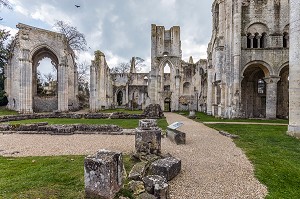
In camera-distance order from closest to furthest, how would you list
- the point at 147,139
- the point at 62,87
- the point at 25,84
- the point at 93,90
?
1. the point at 147,139
2. the point at 25,84
3. the point at 62,87
4. the point at 93,90

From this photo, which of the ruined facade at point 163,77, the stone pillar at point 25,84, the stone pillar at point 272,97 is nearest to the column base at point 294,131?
the stone pillar at point 272,97

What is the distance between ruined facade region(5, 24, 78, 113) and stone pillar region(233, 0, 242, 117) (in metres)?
20.1

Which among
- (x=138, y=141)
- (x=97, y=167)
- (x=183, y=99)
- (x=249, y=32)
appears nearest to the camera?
(x=97, y=167)

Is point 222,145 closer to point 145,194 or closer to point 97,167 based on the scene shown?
point 145,194

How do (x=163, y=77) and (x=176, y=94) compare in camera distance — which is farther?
(x=163, y=77)

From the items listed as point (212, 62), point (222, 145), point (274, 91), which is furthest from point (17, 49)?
point (274, 91)

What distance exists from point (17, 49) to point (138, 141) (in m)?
25.4

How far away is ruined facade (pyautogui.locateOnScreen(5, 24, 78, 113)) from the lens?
23531 millimetres

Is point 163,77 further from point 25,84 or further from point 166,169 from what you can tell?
point 166,169

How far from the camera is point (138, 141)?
21.0ft

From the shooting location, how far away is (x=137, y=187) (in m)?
3.75

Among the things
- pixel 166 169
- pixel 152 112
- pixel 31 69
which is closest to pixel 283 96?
pixel 152 112

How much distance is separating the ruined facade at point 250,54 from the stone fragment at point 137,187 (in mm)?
18155

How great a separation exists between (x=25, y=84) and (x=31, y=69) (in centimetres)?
202
